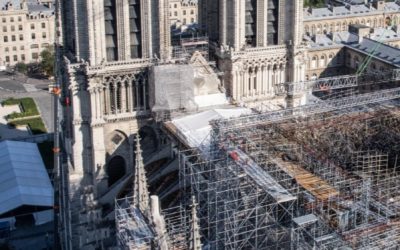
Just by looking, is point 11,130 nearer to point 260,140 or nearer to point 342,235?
point 260,140

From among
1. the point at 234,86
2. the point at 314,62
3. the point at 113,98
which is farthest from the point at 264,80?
the point at 314,62

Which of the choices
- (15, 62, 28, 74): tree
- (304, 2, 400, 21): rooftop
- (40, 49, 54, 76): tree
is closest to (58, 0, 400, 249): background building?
(304, 2, 400, 21): rooftop

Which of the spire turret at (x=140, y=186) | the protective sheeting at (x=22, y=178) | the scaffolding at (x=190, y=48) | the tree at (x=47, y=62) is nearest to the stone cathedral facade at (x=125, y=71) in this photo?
the scaffolding at (x=190, y=48)

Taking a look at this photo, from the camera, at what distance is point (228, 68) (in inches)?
3258

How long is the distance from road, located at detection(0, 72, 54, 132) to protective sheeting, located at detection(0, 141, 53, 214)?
2512 centimetres

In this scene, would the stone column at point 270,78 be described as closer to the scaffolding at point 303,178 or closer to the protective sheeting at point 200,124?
the protective sheeting at point 200,124

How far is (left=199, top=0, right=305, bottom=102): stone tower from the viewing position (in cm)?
8188

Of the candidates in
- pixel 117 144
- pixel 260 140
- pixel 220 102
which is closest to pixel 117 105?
pixel 117 144

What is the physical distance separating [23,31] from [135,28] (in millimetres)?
116573

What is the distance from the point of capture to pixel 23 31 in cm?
18800

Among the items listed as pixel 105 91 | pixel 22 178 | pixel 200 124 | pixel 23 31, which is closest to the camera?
pixel 105 91

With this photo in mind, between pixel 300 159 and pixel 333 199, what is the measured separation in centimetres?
1035

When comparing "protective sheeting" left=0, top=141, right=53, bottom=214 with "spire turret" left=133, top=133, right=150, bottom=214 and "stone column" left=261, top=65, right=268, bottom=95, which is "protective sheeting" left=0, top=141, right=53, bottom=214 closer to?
"stone column" left=261, top=65, right=268, bottom=95

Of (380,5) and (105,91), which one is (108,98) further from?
(380,5)
